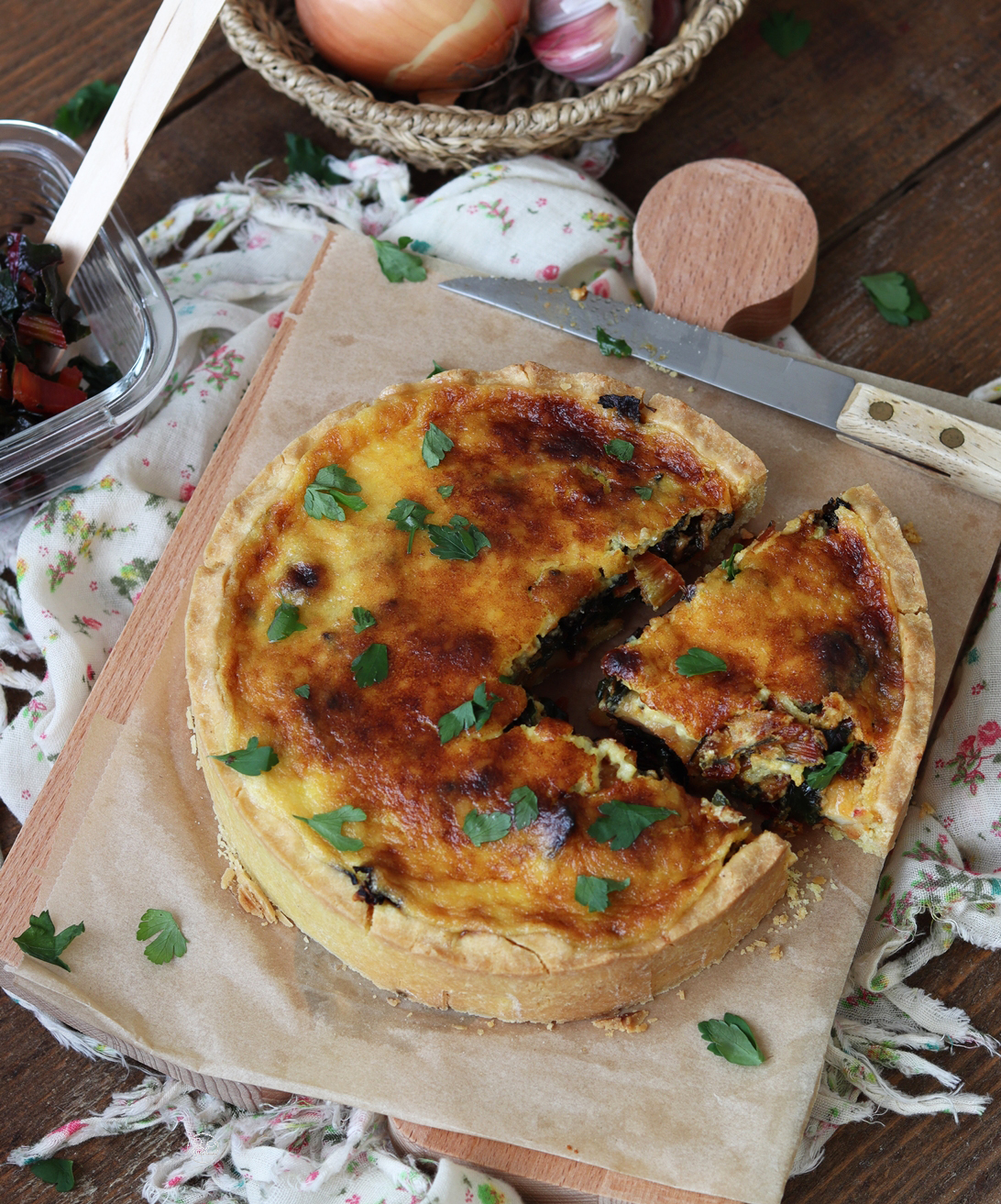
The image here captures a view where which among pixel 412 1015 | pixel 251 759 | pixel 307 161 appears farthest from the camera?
pixel 307 161

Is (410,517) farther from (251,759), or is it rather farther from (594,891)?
(594,891)

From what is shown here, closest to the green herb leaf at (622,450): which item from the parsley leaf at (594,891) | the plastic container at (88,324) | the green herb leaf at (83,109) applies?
the parsley leaf at (594,891)

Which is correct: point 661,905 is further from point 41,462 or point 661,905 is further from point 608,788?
point 41,462

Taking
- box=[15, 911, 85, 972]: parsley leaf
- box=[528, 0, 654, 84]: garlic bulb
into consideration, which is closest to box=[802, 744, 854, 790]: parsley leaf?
box=[15, 911, 85, 972]: parsley leaf

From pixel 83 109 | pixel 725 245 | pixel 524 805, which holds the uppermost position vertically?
pixel 83 109

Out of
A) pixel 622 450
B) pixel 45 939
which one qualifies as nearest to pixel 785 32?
pixel 622 450

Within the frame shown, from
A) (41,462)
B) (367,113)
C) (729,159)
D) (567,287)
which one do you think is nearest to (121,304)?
(41,462)
